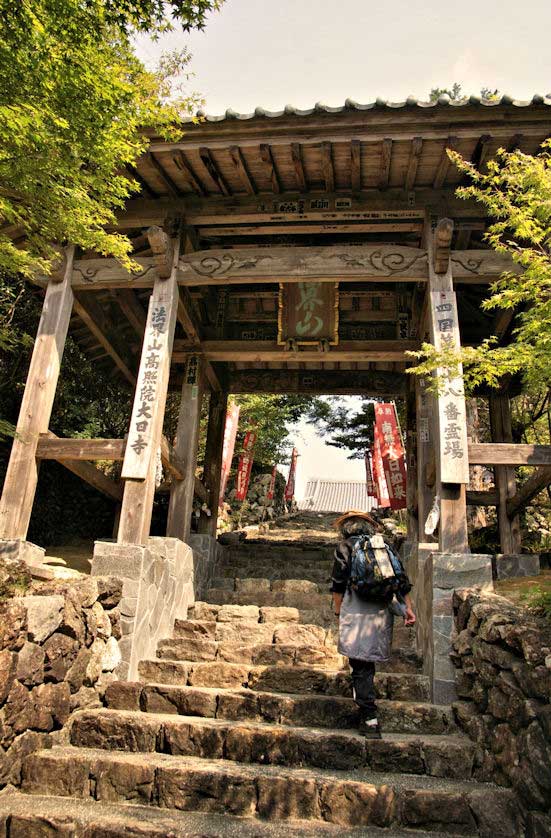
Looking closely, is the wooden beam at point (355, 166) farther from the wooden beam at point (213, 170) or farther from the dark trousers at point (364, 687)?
the dark trousers at point (364, 687)

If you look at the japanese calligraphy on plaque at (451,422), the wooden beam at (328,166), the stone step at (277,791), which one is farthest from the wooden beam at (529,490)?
the wooden beam at (328,166)

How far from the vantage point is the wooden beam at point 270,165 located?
7111mm

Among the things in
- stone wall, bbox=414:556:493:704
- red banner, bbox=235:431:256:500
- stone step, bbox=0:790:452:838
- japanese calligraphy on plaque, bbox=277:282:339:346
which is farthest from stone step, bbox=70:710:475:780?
red banner, bbox=235:431:256:500

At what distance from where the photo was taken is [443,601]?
17.9 ft

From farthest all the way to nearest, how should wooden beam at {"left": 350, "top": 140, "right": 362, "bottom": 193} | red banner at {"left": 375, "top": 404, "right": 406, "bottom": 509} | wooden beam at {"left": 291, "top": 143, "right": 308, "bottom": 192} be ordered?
red banner at {"left": 375, "top": 404, "right": 406, "bottom": 509}
wooden beam at {"left": 291, "top": 143, "right": 308, "bottom": 192}
wooden beam at {"left": 350, "top": 140, "right": 362, "bottom": 193}

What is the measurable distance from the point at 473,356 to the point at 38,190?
4067 mm

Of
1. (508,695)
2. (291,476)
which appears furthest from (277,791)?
(291,476)

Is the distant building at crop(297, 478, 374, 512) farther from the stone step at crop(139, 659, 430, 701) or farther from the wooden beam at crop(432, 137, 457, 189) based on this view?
the stone step at crop(139, 659, 430, 701)

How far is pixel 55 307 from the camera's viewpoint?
302 inches

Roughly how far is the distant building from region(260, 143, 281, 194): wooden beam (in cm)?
2630

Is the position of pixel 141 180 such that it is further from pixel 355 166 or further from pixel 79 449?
pixel 79 449

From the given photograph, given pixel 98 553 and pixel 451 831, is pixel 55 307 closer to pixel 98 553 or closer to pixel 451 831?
pixel 98 553

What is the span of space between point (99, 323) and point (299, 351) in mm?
3308

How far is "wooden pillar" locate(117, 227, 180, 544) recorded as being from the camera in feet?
20.8
